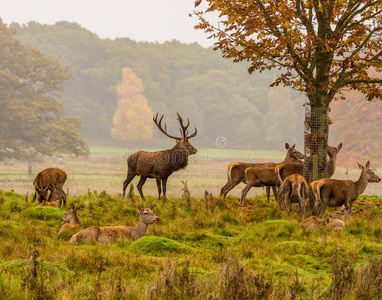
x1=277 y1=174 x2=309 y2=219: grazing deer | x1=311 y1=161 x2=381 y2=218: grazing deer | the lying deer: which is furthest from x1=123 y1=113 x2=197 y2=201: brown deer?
the lying deer

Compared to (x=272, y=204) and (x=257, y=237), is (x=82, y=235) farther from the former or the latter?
(x=272, y=204)

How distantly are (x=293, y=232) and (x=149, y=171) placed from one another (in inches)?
261

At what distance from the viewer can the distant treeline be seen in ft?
224

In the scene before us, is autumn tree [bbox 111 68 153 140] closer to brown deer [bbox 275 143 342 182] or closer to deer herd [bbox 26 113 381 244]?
deer herd [bbox 26 113 381 244]

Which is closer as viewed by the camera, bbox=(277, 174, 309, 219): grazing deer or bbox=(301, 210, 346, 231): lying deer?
bbox=(301, 210, 346, 231): lying deer

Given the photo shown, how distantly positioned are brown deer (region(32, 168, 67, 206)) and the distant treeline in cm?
5148

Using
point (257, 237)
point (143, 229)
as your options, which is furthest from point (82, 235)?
point (257, 237)

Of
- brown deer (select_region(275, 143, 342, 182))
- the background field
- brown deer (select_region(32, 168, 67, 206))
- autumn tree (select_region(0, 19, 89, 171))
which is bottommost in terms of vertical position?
the background field

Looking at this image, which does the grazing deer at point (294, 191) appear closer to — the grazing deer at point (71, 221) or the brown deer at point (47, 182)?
the grazing deer at point (71, 221)

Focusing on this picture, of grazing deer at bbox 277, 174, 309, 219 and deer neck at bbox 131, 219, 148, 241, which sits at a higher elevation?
grazing deer at bbox 277, 174, 309, 219

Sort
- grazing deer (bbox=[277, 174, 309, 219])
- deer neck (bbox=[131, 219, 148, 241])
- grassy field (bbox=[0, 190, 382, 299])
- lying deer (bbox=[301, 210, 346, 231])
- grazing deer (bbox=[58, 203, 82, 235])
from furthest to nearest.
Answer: grazing deer (bbox=[277, 174, 309, 219]), lying deer (bbox=[301, 210, 346, 231]), grazing deer (bbox=[58, 203, 82, 235]), deer neck (bbox=[131, 219, 148, 241]), grassy field (bbox=[0, 190, 382, 299])

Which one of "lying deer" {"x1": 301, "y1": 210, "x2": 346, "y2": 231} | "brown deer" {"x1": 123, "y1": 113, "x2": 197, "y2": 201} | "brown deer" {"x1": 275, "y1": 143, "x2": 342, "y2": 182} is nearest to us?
"lying deer" {"x1": 301, "y1": 210, "x2": 346, "y2": 231}

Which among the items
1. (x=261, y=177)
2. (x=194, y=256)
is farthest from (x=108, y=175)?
(x=194, y=256)

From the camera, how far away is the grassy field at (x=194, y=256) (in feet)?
18.1
